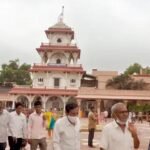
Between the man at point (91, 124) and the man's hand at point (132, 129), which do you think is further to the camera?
the man at point (91, 124)

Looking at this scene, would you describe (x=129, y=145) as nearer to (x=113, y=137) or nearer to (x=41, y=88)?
(x=113, y=137)

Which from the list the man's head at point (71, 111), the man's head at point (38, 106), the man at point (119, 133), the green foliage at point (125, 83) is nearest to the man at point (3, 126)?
the man's head at point (38, 106)

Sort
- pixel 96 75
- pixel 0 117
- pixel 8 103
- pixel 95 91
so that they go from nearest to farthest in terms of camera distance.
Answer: pixel 0 117, pixel 95 91, pixel 8 103, pixel 96 75

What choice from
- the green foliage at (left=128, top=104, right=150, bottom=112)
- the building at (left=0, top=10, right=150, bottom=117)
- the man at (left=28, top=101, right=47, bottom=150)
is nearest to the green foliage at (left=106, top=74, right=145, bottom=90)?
the building at (left=0, top=10, right=150, bottom=117)

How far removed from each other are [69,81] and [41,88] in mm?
3457

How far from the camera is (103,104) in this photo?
59781mm

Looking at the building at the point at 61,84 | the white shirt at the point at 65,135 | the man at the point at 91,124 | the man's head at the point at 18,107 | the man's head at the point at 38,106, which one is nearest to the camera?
the white shirt at the point at 65,135

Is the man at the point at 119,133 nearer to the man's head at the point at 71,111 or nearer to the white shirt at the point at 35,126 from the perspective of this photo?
the man's head at the point at 71,111

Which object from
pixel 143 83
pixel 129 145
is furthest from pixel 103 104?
pixel 129 145

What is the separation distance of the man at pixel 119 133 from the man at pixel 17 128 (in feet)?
14.7

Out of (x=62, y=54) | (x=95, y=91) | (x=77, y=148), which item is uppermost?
(x=62, y=54)

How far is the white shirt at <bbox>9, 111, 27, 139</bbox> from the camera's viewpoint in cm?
950

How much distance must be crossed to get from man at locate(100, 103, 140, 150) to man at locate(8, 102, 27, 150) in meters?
4.48

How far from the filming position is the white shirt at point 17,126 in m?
9.50
